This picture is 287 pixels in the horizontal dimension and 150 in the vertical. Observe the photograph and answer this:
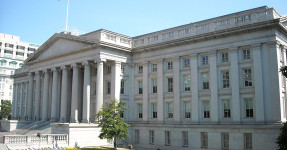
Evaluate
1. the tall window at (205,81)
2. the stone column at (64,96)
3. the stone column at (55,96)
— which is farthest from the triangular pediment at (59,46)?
the tall window at (205,81)

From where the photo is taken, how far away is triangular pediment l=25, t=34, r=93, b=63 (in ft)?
159

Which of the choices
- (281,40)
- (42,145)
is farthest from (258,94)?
(42,145)

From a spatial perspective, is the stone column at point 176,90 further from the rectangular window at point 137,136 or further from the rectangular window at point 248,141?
the rectangular window at point 248,141

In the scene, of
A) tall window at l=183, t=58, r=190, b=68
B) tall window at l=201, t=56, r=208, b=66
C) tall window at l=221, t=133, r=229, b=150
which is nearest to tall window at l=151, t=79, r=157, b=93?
tall window at l=183, t=58, r=190, b=68

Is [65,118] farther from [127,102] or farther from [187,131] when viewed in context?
[187,131]

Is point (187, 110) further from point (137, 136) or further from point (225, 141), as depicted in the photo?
point (137, 136)

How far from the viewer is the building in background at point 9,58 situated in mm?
101250

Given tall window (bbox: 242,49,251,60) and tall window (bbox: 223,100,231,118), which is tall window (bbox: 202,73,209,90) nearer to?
tall window (bbox: 223,100,231,118)

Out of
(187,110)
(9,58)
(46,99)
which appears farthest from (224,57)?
(9,58)

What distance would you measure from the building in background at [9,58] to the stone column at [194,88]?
80.6m

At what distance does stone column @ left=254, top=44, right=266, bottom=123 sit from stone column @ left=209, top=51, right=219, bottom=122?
5189 millimetres

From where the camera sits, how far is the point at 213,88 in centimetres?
3869

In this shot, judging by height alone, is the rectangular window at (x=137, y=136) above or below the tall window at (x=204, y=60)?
below

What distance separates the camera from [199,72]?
133 feet
